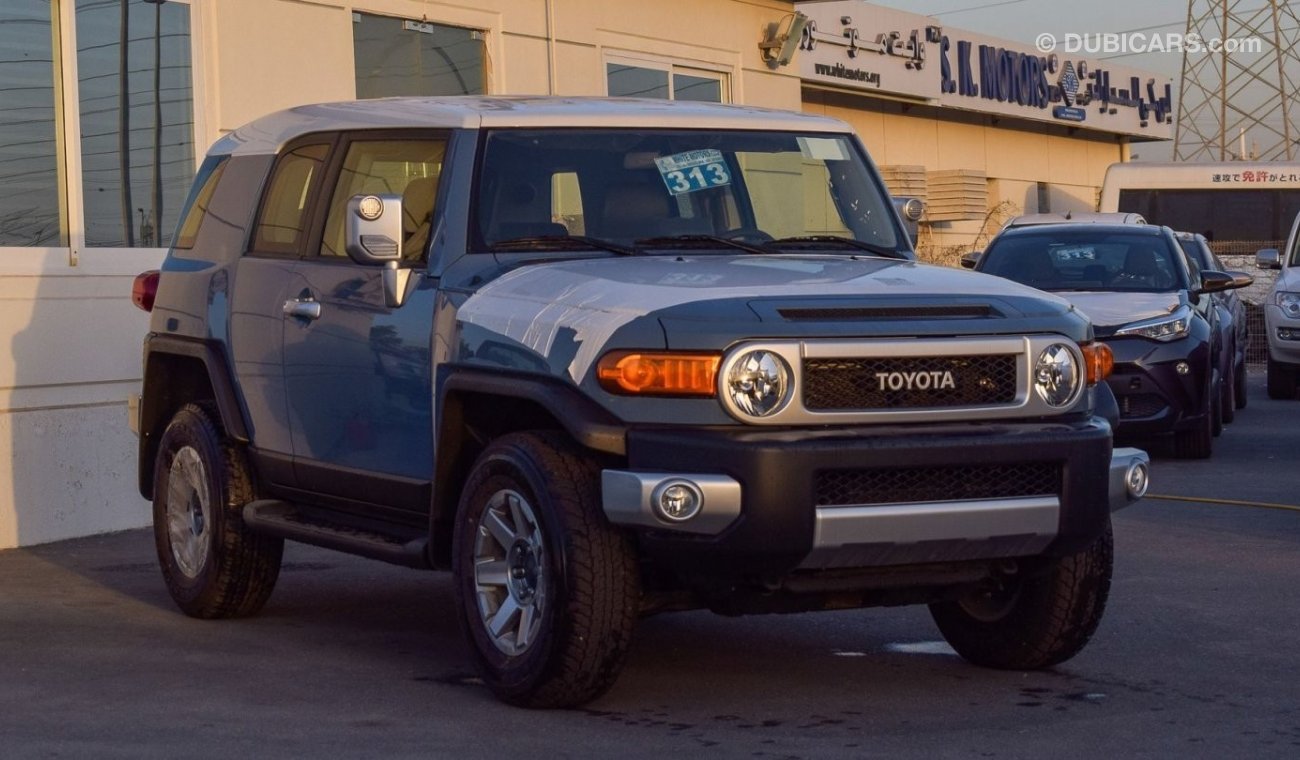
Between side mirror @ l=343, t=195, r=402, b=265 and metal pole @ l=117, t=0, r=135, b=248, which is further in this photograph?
metal pole @ l=117, t=0, r=135, b=248

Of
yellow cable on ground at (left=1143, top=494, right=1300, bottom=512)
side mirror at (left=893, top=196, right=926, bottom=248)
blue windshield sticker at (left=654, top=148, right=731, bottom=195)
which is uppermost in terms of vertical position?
blue windshield sticker at (left=654, top=148, right=731, bottom=195)

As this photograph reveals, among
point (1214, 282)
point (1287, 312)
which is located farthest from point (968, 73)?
point (1214, 282)

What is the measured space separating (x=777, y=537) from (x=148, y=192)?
740cm

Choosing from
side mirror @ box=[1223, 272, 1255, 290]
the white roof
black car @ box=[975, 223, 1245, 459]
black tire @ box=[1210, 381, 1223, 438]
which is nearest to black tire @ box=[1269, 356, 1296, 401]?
black tire @ box=[1210, 381, 1223, 438]

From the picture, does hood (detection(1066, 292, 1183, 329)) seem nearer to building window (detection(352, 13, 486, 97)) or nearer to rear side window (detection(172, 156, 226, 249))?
building window (detection(352, 13, 486, 97))

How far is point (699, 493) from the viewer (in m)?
5.73

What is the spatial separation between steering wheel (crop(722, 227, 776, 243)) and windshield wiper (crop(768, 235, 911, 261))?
4 cm

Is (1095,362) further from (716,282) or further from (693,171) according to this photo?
(693,171)

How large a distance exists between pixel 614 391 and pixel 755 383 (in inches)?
16.0

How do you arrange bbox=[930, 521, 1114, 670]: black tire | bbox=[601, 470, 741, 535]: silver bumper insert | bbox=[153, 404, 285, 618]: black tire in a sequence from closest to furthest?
bbox=[601, 470, 741, 535]: silver bumper insert, bbox=[930, 521, 1114, 670]: black tire, bbox=[153, 404, 285, 618]: black tire

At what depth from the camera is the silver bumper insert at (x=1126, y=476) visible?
6367mm

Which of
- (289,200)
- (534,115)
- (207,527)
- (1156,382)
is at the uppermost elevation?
(534,115)

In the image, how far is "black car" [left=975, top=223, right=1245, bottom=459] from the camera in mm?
14062

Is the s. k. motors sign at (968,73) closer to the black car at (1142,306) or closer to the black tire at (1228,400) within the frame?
the black tire at (1228,400)
